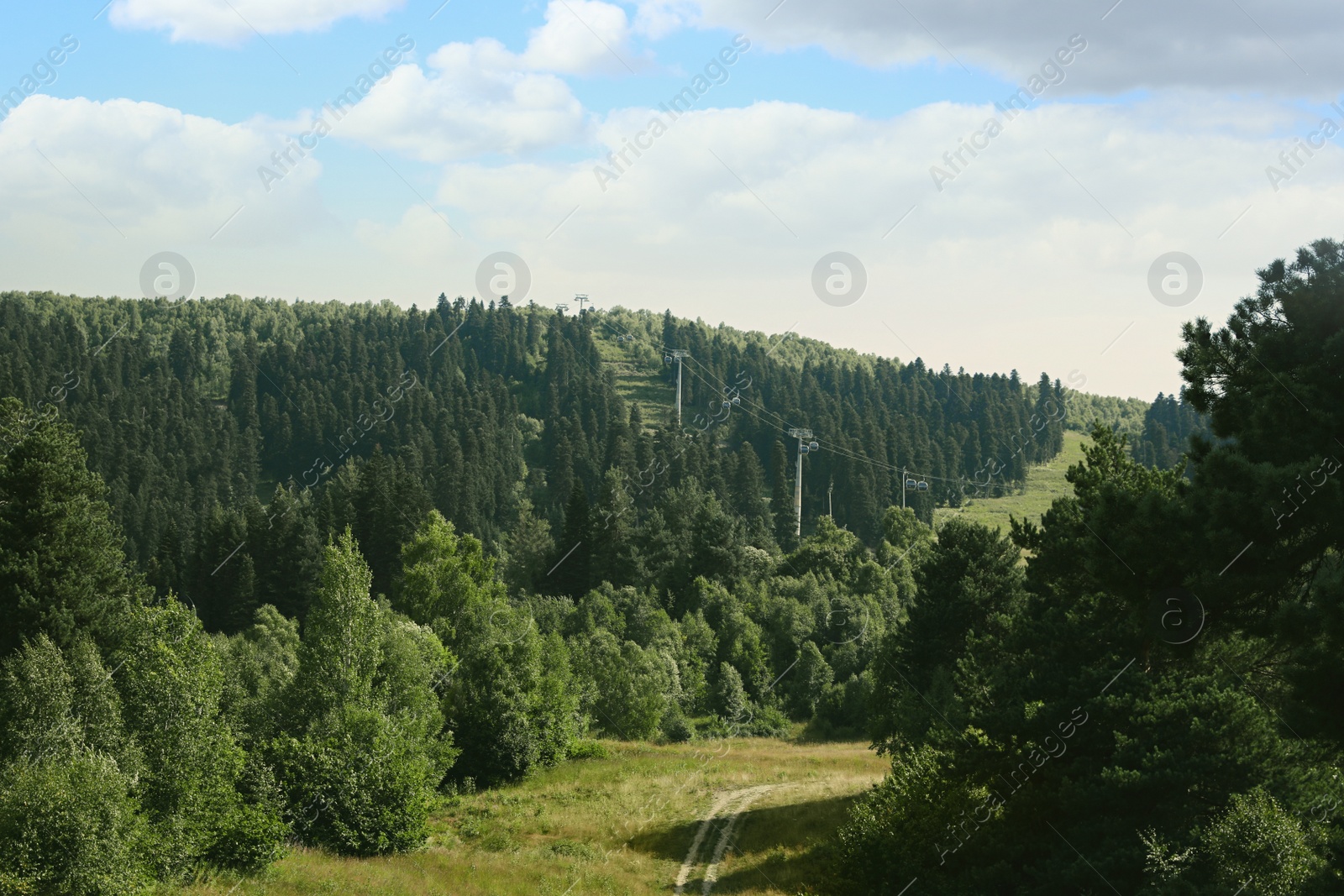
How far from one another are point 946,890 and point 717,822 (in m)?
15.5

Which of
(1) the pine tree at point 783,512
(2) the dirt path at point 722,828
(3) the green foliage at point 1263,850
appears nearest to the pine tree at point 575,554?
(1) the pine tree at point 783,512

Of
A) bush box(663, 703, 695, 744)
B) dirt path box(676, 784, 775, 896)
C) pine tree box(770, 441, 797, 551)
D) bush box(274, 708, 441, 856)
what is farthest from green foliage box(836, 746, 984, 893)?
pine tree box(770, 441, 797, 551)

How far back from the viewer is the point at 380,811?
34.4 m

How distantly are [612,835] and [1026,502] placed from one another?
13641 centimetres

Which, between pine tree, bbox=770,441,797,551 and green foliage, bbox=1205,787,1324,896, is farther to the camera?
pine tree, bbox=770,441,797,551

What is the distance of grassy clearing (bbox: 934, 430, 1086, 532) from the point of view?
146750 mm

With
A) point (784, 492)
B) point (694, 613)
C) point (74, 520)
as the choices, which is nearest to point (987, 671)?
point (74, 520)

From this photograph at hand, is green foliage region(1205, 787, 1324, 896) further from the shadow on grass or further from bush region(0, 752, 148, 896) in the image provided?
bush region(0, 752, 148, 896)

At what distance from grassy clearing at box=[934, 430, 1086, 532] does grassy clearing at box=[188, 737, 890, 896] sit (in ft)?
305

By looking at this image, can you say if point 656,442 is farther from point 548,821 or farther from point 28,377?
point 548,821

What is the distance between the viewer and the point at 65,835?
23516 millimetres

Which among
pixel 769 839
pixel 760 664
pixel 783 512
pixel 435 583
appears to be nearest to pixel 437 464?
pixel 783 512

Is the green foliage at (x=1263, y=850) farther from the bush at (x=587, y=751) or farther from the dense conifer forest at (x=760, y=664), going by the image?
the bush at (x=587, y=751)

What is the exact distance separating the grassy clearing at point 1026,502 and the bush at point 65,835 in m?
119
